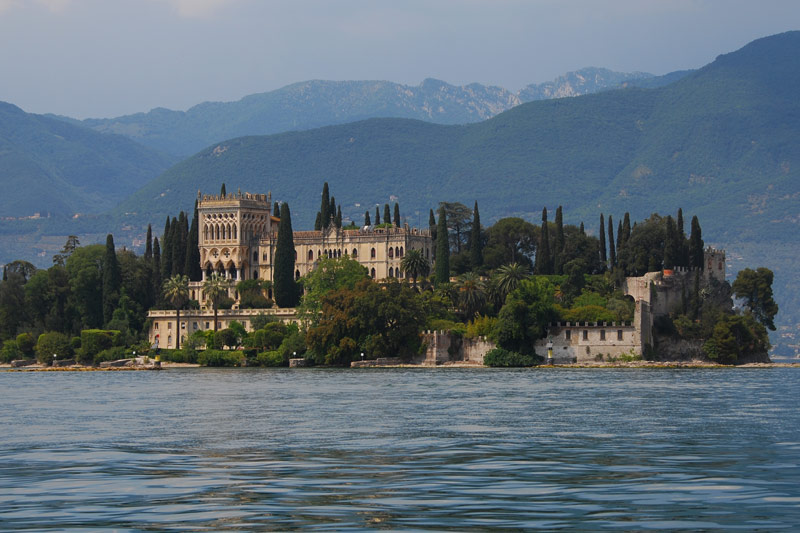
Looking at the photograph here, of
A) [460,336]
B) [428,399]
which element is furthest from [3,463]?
[460,336]

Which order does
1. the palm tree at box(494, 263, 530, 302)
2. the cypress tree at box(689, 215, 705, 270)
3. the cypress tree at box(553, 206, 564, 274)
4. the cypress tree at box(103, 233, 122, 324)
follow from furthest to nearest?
the cypress tree at box(103, 233, 122, 324) → the cypress tree at box(553, 206, 564, 274) → the cypress tree at box(689, 215, 705, 270) → the palm tree at box(494, 263, 530, 302)

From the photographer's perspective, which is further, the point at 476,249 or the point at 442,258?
the point at 476,249

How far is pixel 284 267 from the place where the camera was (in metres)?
128

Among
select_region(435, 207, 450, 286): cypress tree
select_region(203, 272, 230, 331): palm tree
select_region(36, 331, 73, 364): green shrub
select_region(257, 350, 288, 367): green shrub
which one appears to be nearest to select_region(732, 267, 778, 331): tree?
select_region(435, 207, 450, 286): cypress tree

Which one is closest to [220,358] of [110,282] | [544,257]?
[110,282]

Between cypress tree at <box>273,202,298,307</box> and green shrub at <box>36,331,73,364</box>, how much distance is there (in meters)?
20.3

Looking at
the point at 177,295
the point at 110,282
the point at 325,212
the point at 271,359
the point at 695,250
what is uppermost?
the point at 325,212

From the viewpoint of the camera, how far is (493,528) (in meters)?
24.1

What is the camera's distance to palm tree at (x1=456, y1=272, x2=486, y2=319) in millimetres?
115688

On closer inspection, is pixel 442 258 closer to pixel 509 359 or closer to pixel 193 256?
pixel 509 359

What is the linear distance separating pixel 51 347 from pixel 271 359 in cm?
2267

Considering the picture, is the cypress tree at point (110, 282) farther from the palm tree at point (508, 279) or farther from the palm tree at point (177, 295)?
the palm tree at point (508, 279)

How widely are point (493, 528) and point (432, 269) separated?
11434 centimetres

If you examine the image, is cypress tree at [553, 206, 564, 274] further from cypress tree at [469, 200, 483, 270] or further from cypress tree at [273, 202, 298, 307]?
cypress tree at [273, 202, 298, 307]
